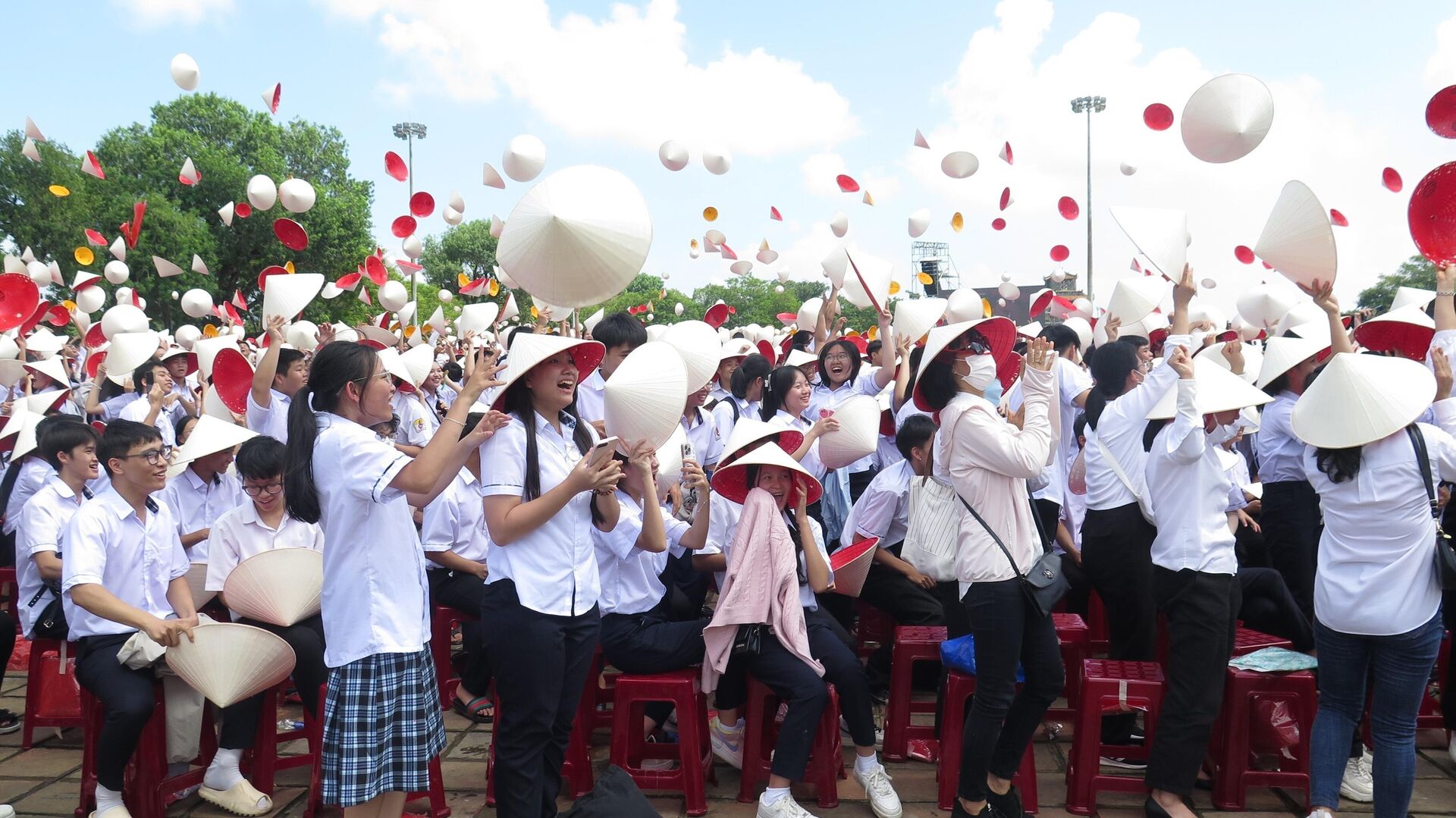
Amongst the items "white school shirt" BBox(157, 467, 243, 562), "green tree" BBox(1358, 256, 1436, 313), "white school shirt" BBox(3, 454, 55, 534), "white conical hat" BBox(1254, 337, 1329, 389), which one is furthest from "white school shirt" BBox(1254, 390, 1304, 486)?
"green tree" BBox(1358, 256, 1436, 313)

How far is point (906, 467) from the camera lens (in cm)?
401

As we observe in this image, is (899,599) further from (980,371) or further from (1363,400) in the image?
(1363,400)

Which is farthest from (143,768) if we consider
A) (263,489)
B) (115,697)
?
(263,489)

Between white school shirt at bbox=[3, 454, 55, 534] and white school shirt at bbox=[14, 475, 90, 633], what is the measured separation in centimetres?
96

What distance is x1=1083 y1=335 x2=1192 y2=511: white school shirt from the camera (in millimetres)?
3324

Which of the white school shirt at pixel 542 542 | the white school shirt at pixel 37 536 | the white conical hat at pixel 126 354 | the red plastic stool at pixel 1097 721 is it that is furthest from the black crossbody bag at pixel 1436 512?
the white conical hat at pixel 126 354

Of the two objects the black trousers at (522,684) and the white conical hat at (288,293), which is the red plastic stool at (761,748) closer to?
the black trousers at (522,684)

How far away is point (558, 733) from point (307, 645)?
117cm

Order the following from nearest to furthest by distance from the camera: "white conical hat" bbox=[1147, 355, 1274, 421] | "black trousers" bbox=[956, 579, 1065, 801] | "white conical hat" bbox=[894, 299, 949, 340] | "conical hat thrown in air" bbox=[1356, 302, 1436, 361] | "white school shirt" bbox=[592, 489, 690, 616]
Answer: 1. "black trousers" bbox=[956, 579, 1065, 801]
2. "white conical hat" bbox=[1147, 355, 1274, 421]
3. "white school shirt" bbox=[592, 489, 690, 616]
4. "conical hat thrown in air" bbox=[1356, 302, 1436, 361]
5. "white conical hat" bbox=[894, 299, 949, 340]

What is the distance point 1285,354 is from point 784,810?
2.61 m

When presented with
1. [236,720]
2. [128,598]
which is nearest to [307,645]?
[236,720]

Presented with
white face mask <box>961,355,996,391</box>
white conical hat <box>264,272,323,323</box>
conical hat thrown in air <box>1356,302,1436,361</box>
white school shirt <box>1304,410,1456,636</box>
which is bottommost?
white school shirt <box>1304,410,1456,636</box>

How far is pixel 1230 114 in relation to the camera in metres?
3.80

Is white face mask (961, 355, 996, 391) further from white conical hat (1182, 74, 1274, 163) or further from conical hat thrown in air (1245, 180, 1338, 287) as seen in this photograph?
white conical hat (1182, 74, 1274, 163)
